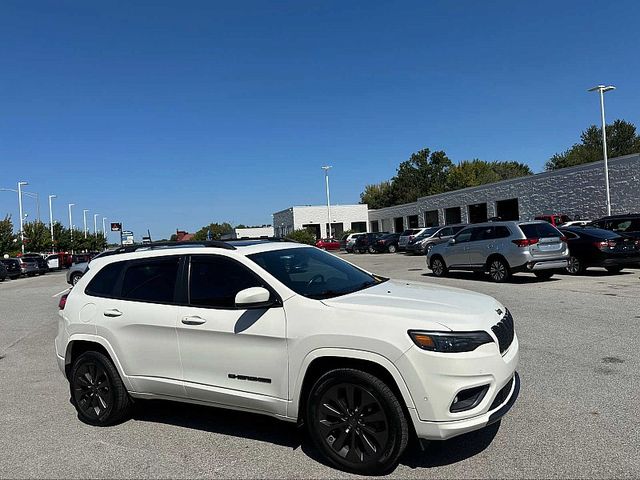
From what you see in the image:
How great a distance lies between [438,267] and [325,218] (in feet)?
181

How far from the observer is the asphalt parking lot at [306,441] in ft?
12.7

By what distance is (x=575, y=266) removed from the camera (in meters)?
16.3

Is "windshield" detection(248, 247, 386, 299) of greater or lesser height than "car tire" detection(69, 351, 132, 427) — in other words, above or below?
above

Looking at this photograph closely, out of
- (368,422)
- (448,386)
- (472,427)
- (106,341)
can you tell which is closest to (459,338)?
(448,386)

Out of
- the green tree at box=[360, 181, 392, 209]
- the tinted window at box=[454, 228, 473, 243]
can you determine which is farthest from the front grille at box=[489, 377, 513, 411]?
the green tree at box=[360, 181, 392, 209]

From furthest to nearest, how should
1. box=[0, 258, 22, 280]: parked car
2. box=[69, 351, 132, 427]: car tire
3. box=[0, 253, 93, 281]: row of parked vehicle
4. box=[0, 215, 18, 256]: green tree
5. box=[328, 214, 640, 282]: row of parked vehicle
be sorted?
box=[0, 215, 18, 256]: green tree < box=[0, 258, 22, 280]: parked car < box=[0, 253, 93, 281]: row of parked vehicle < box=[328, 214, 640, 282]: row of parked vehicle < box=[69, 351, 132, 427]: car tire

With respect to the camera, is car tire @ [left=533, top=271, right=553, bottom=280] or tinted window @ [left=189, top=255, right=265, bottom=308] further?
car tire @ [left=533, top=271, right=553, bottom=280]

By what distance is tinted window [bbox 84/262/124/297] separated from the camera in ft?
17.1

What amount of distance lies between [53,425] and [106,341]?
3.39 feet

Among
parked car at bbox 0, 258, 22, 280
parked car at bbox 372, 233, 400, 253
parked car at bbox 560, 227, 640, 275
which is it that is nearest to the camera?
parked car at bbox 560, 227, 640, 275

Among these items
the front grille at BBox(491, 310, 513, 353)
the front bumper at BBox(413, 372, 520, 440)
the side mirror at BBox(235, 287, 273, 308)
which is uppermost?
the side mirror at BBox(235, 287, 273, 308)

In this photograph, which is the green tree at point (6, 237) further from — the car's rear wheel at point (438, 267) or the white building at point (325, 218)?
the car's rear wheel at point (438, 267)

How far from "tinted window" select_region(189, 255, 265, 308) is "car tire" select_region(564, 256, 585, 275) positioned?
46.1 ft

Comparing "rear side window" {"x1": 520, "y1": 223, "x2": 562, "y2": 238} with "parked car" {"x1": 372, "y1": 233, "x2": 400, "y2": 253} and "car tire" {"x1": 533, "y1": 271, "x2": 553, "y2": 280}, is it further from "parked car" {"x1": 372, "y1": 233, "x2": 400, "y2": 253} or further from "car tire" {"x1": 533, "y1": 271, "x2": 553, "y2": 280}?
"parked car" {"x1": 372, "y1": 233, "x2": 400, "y2": 253}
